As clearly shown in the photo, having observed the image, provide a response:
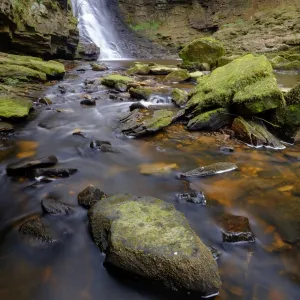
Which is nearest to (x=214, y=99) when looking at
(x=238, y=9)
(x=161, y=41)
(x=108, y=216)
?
(x=108, y=216)

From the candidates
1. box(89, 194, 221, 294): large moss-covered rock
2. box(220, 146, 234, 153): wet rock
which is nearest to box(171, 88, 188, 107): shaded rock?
box(220, 146, 234, 153): wet rock

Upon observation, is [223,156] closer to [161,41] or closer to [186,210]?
[186,210]

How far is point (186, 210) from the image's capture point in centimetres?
317

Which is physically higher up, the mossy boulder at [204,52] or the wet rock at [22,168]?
the mossy boulder at [204,52]

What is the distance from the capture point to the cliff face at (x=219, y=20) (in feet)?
79.4

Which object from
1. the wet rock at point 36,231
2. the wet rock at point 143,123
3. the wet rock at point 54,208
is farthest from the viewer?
the wet rock at point 143,123

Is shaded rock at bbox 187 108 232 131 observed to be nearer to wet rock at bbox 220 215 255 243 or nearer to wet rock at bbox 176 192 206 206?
wet rock at bbox 176 192 206 206

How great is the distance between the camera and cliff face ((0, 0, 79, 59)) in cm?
1162

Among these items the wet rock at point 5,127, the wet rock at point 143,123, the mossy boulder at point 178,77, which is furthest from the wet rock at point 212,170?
the mossy boulder at point 178,77

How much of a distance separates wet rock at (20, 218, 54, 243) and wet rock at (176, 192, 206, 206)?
1.48 m

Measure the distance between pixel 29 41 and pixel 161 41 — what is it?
20.6 meters

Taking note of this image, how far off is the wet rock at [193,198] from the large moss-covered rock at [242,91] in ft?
8.98

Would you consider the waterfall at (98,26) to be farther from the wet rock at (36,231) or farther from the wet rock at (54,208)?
the wet rock at (36,231)

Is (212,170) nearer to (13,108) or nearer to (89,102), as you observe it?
(13,108)
